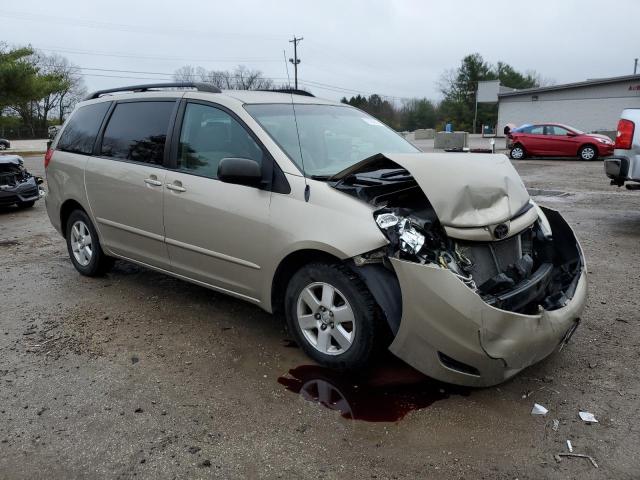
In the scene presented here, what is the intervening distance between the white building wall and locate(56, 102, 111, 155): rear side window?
34.5 meters

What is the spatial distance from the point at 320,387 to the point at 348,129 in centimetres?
211

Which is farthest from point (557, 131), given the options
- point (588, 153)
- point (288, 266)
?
point (288, 266)

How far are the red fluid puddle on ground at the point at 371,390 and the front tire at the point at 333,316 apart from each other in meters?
0.11

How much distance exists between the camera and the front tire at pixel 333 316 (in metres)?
3.14

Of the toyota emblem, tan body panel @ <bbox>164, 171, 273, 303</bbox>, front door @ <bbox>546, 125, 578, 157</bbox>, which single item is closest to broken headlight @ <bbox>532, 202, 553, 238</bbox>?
the toyota emblem

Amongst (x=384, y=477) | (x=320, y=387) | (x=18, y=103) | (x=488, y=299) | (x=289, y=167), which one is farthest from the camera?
(x=18, y=103)

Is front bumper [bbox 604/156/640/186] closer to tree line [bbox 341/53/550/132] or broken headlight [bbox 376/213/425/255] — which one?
broken headlight [bbox 376/213/425/255]

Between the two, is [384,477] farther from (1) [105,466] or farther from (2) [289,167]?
(2) [289,167]

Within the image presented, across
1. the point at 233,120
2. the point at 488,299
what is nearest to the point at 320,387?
the point at 488,299

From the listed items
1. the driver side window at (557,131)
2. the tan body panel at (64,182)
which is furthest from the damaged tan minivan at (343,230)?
the driver side window at (557,131)

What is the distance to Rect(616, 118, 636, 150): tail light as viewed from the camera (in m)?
6.95

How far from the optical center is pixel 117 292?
4.98m

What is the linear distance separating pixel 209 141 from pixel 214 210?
58cm

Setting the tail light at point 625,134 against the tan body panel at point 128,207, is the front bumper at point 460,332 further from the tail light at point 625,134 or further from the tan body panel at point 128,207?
the tail light at point 625,134
